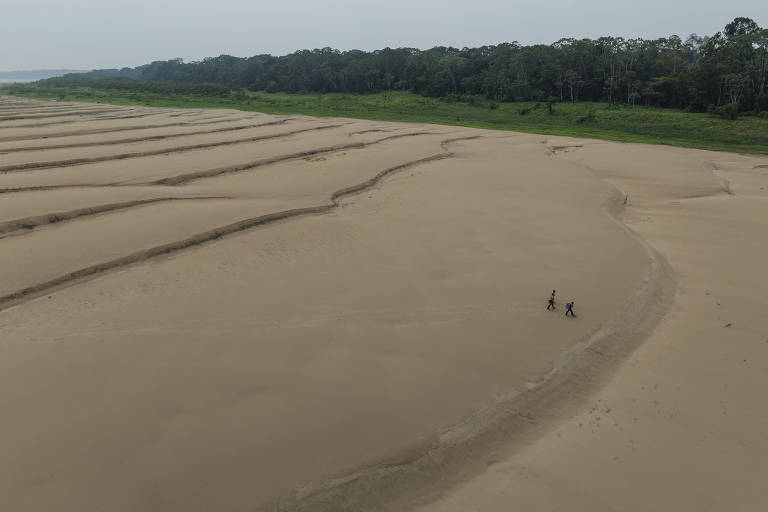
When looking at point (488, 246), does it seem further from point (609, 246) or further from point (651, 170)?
point (651, 170)

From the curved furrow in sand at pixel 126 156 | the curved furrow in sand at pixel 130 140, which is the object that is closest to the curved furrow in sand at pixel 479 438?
the curved furrow in sand at pixel 126 156

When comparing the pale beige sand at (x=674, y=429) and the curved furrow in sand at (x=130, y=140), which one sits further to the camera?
the curved furrow in sand at (x=130, y=140)

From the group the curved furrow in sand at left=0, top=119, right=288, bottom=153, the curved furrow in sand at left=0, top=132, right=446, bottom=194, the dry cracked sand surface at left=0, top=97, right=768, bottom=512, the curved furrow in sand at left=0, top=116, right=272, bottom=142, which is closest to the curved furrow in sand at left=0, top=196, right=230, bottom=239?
the dry cracked sand surface at left=0, top=97, right=768, bottom=512

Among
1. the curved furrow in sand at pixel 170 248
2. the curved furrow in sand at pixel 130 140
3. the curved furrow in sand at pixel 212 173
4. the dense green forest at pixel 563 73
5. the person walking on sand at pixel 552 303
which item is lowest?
the person walking on sand at pixel 552 303

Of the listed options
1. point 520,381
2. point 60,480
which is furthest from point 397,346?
point 60,480

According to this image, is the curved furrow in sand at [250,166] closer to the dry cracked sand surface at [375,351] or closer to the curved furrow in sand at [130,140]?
the dry cracked sand surface at [375,351]

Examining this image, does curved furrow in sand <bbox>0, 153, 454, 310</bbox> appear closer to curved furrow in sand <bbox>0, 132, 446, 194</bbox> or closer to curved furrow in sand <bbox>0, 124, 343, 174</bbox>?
curved furrow in sand <bbox>0, 132, 446, 194</bbox>
